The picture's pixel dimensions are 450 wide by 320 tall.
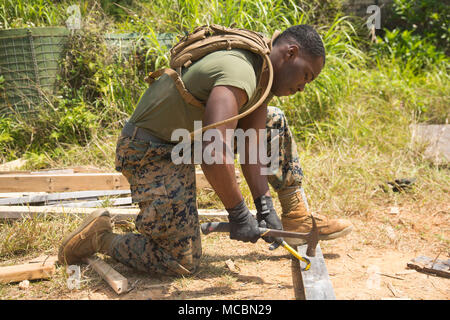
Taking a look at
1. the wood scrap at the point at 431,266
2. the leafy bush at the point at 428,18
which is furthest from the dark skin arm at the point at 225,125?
the leafy bush at the point at 428,18

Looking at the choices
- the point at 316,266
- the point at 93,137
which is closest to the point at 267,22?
the point at 93,137

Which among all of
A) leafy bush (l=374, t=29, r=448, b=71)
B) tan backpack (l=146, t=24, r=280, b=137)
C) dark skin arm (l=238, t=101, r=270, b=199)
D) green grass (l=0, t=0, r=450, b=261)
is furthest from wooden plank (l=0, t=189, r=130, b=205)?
leafy bush (l=374, t=29, r=448, b=71)

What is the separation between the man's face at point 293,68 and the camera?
214 cm

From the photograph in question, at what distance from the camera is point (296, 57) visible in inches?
84.4

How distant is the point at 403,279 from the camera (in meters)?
2.28

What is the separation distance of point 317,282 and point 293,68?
1100 mm

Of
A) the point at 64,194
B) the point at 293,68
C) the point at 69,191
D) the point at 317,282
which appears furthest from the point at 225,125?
the point at 69,191

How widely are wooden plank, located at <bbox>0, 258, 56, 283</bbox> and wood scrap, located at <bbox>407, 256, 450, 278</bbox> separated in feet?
6.67

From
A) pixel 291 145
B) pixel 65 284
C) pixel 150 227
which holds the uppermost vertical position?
pixel 291 145

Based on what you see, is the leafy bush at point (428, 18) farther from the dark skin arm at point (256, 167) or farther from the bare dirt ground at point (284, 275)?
the dark skin arm at point (256, 167)

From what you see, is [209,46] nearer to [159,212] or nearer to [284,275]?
[159,212]

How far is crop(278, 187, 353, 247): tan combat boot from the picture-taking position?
8.61 ft

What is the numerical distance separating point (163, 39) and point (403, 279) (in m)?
3.55
